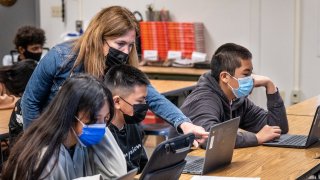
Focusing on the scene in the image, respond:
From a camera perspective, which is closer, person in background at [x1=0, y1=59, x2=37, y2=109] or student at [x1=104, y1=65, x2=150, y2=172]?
student at [x1=104, y1=65, x2=150, y2=172]

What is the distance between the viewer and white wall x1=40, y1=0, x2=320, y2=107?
670 centimetres

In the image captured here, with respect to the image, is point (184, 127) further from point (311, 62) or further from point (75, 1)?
point (75, 1)

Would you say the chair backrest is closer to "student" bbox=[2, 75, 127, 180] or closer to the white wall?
"student" bbox=[2, 75, 127, 180]

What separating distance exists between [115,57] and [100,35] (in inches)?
5.0

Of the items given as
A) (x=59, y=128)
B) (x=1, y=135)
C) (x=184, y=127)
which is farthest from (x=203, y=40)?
(x=59, y=128)

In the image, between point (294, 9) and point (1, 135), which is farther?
point (294, 9)

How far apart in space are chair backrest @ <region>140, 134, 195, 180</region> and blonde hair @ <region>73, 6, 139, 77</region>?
28.4 inches

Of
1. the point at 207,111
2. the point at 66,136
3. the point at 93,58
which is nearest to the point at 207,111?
the point at 207,111

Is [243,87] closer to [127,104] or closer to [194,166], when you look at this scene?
[194,166]

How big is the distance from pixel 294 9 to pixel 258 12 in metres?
0.39

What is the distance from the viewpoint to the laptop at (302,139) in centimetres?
346

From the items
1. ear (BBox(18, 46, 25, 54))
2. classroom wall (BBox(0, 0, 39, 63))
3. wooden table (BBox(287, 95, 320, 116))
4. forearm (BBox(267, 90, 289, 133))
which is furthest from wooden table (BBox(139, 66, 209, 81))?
forearm (BBox(267, 90, 289, 133))

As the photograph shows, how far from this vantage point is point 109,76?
9.96 ft

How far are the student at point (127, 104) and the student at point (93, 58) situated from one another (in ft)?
0.26
